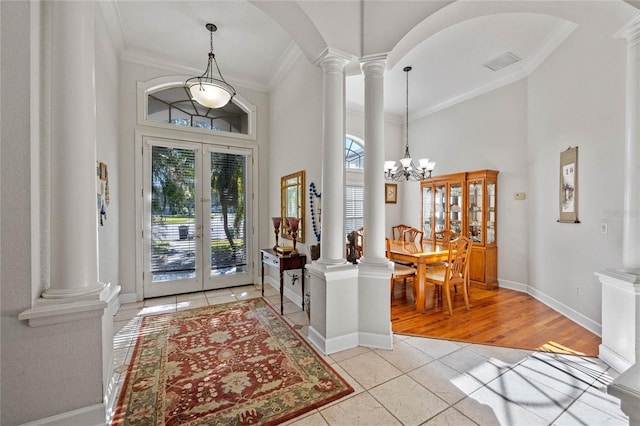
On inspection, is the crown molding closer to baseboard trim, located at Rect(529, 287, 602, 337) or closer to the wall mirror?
the wall mirror

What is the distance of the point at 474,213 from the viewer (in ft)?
A: 15.4

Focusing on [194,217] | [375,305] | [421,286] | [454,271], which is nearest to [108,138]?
[194,217]

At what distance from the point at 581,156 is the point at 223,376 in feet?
14.5

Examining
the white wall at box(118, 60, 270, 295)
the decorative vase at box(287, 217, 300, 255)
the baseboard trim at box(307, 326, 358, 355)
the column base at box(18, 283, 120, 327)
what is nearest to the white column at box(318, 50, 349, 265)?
the baseboard trim at box(307, 326, 358, 355)

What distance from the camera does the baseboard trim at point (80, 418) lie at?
146 centimetres

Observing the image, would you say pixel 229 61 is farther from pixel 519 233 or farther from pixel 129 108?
pixel 519 233

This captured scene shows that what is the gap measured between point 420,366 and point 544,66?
435cm

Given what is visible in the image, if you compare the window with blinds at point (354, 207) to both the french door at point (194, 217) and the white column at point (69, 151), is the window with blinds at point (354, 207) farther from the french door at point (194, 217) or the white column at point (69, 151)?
the white column at point (69, 151)

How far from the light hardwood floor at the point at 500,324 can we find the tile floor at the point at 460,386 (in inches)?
7.4

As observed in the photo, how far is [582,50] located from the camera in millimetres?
3078

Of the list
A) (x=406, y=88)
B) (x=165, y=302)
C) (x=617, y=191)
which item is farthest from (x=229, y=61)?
(x=617, y=191)

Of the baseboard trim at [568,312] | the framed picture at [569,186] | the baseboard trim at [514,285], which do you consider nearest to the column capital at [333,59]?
the framed picture at [569,186]

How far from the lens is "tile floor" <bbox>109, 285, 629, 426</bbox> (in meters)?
1.68

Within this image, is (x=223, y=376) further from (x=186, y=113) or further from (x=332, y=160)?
(x=186, y=113)
